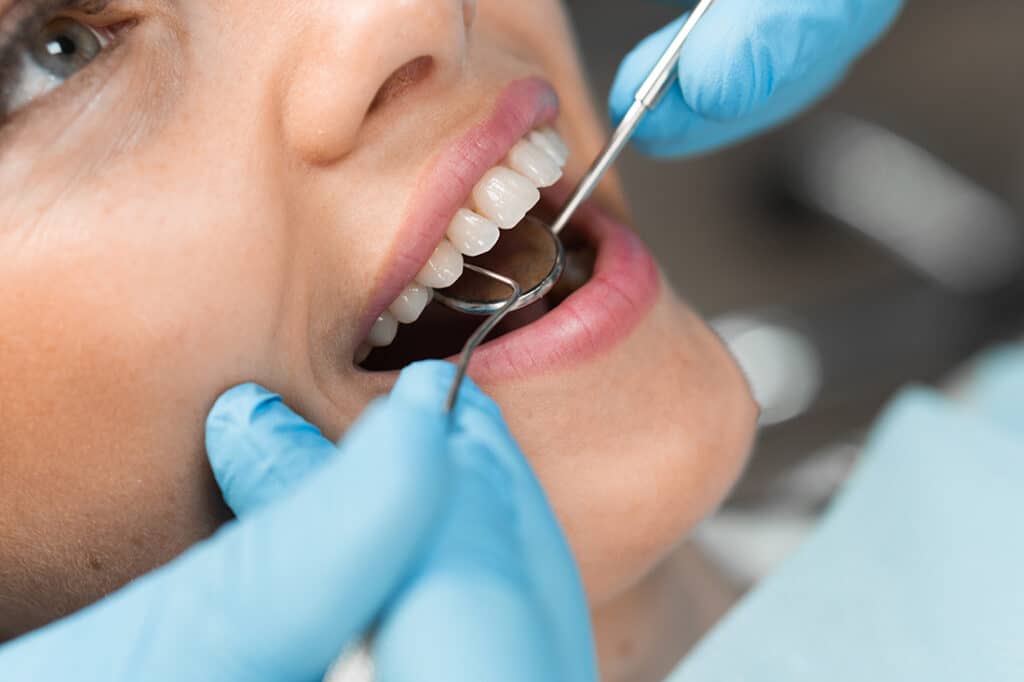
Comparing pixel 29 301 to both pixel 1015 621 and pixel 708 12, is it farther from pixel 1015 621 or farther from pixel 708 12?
pixel 1015 621

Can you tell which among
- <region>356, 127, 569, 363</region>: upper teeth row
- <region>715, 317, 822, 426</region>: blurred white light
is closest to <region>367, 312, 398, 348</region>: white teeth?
<region>356, 127, 569, 363</region>: upper teeth row

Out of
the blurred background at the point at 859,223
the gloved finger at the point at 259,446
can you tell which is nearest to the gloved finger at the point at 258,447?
the gloved finger at the point at 259,446

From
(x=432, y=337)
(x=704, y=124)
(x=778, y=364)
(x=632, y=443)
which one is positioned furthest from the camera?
(x=778, y=364)

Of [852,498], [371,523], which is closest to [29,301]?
[371,523]

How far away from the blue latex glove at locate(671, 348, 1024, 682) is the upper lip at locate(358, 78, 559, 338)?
0.45 meters

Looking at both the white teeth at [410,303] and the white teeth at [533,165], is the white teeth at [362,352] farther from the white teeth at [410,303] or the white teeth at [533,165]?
the white teeth at [533,165]

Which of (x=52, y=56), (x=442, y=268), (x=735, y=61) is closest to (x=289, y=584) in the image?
(x=442, y=268)

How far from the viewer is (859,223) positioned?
6.75 feet

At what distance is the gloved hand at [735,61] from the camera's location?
3.12 feet

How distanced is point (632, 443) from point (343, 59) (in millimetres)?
354

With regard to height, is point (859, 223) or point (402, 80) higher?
point (402, 80)

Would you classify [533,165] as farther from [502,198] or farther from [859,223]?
[859,223]

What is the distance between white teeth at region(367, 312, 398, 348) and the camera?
88cm

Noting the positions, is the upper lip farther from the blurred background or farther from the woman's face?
the blurred background
